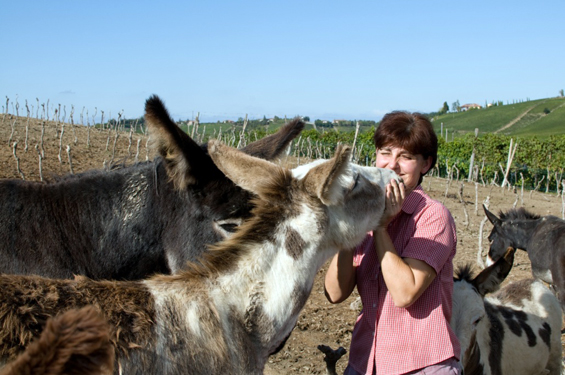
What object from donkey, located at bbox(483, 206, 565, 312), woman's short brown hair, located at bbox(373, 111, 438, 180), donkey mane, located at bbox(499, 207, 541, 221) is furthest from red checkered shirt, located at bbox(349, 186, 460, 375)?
donkey mane, located at bbox(499, 207, 541, 221)

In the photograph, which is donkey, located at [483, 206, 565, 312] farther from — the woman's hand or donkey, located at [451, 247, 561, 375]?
the woman's hand

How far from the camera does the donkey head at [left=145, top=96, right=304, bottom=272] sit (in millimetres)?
2498

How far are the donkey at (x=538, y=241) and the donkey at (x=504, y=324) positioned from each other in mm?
3582

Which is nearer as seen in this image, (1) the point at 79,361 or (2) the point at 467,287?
(1) the point at 79,361

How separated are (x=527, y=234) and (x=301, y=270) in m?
Result: 9.60

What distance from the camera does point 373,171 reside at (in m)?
2.18

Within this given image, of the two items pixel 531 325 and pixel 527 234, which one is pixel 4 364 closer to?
pixel 531 325

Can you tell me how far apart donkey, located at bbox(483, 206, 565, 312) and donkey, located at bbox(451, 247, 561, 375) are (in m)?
3.58

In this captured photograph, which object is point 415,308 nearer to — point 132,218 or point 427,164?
point 427,164

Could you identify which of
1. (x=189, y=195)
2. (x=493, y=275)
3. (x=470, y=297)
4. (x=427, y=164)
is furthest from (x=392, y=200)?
(x=493, y=275)

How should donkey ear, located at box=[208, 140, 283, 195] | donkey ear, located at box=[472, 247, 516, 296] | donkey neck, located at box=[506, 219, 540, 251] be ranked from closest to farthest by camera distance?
donkey ear, located at box=[208, 140, 283, 195]
donkey ear, located at box=[472, 247, 516, 296]
donkey neck, located at box=[506, 219, 540, 251]

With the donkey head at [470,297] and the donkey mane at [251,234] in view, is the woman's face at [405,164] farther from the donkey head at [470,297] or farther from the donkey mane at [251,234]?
the donkey head at [470,297]

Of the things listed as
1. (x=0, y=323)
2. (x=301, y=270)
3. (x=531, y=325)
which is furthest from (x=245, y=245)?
(x=531, y=325)

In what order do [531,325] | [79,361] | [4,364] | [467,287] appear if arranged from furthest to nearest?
[531,325] < [467,287] < [4,364] < [79,361]
